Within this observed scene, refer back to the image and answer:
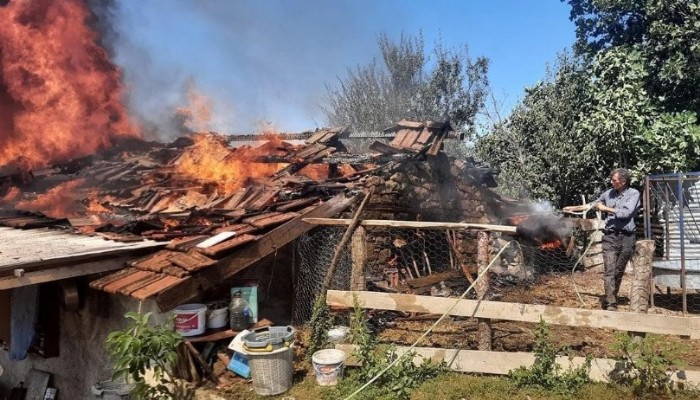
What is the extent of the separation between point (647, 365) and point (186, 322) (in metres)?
5.60

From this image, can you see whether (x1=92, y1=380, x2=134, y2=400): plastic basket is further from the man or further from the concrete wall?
the man

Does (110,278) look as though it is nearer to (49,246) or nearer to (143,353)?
(49,246)

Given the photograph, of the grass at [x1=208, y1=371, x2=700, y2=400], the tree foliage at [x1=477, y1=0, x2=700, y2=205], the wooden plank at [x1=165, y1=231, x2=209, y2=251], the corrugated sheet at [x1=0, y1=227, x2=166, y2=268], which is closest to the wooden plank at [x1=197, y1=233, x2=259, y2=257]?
the wooden plank at [x1=165, y1=231, x2=209, y2=251]

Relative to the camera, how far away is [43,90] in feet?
44.6

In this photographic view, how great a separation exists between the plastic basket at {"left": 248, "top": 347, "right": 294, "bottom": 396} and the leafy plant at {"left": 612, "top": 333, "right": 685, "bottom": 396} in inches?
153

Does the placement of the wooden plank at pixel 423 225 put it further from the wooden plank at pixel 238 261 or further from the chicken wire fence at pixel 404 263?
the chicken wire fence at pixel 404 263

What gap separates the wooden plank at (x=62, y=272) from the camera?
5.33 metres

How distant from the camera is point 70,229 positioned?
25.8 feet

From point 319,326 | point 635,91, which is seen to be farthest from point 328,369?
point 635,91

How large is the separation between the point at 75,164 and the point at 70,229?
18.2ft

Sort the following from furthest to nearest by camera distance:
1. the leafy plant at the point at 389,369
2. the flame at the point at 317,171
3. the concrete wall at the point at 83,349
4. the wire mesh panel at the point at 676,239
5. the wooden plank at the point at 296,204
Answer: the flame at the point at 317,171
the wire mesh panel at the point at 676,239
the wooden plank at the point at 296,204
the concrete wall at the point at 83,349
the leafy plant at the point at 389,369

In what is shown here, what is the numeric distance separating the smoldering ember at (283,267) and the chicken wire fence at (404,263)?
0.05 metres

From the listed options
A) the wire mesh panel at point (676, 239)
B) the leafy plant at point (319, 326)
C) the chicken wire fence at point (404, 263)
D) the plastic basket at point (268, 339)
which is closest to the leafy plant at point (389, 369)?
the leafy plant at point (319, 326)

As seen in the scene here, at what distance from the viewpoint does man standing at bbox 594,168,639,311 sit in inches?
297
